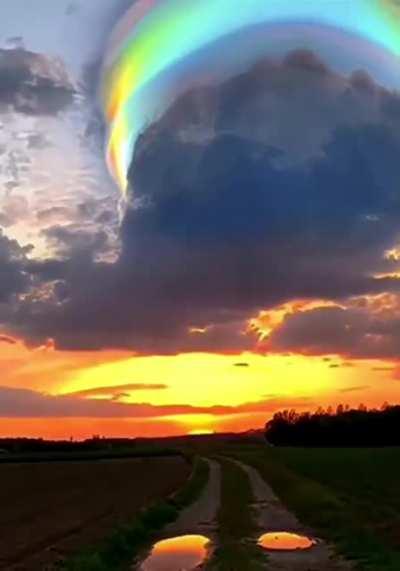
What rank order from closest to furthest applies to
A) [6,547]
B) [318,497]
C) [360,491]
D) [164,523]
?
[6,547], [164,523], [318,497], [360,491]

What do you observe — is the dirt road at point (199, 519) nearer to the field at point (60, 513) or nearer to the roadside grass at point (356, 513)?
the field at point (60, 513)

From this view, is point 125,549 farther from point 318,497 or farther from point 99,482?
point 99,482

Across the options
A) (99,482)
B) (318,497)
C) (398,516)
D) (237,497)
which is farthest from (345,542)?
(99,482)

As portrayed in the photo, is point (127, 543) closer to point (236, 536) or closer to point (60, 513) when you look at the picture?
point (236, 536)

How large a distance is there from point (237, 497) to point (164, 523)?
15633 mm

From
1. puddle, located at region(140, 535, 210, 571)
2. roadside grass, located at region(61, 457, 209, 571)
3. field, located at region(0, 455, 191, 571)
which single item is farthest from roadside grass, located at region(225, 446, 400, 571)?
field, located at region(0, 455, 191, 571)

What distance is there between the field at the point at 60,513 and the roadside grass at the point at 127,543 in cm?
81

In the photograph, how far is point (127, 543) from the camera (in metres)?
30.4

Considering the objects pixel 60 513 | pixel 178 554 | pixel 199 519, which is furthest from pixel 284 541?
pixel 60 513

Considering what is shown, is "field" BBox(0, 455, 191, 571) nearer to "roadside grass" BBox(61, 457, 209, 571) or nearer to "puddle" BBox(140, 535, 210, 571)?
"roadside grass" BBox(61, 457, 209, 571)

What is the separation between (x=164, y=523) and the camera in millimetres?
39219

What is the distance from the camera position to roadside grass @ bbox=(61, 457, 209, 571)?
948 inches

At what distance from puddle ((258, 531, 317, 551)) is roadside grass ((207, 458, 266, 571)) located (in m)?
0.47

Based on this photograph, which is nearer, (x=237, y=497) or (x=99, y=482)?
(x=237, y=497)
